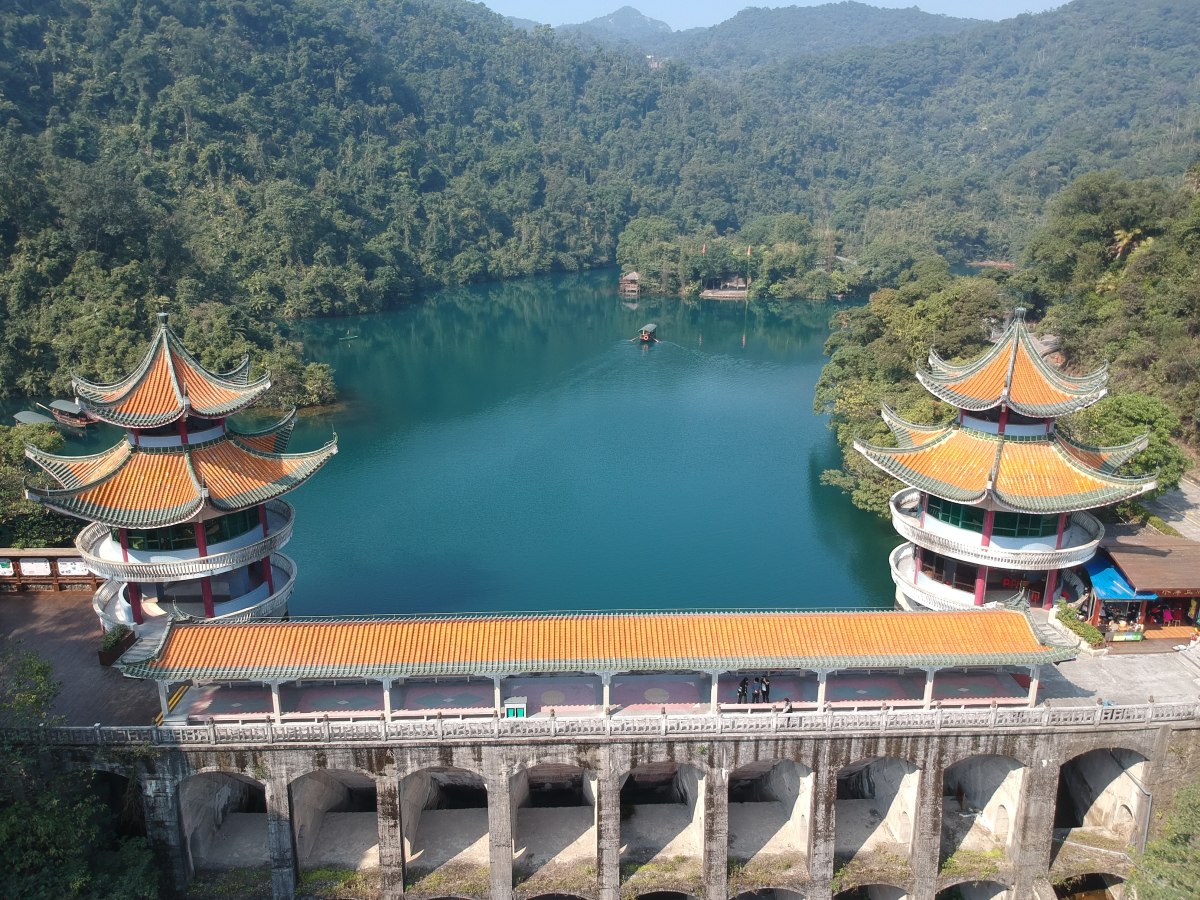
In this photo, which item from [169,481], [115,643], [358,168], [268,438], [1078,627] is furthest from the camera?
[358,168]

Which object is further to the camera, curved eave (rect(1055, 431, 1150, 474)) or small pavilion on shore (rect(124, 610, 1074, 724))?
curved eave (rect(1055, 431, 1150, 474))

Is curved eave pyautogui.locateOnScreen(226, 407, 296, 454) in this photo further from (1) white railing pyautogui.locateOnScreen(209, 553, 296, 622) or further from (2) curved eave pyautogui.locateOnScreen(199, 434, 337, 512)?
(1) white railing pyautogui.locateOnScreen(209, 553, 296, 622)

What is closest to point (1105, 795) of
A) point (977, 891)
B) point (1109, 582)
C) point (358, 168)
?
point (977, 891)

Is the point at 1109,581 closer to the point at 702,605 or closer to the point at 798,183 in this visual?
the point at 702,605

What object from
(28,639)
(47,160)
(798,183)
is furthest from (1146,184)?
(798,183)

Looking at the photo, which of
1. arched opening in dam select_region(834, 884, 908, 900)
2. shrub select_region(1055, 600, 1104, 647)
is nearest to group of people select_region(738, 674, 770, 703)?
arched opening in dam select_region(834, 884, 908, 900)

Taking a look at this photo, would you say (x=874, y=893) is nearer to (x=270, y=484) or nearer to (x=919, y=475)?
(x=919, y=475)
